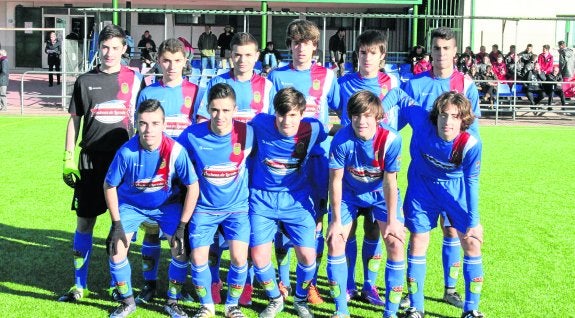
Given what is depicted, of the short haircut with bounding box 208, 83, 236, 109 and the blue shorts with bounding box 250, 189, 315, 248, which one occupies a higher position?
the short haircut with bounding box 208, 83, 236, 109

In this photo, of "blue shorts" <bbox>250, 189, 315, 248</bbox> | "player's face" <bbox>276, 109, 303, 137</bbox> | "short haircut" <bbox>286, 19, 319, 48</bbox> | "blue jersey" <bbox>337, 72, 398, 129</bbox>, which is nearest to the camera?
"player's face" <bbox>276, 109, 303, 137</bbox>

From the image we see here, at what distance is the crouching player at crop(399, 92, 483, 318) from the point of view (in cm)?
507

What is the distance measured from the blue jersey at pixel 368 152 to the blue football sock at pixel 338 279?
625 millimetres

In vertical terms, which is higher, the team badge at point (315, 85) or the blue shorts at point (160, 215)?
the team badge at point (315, 85)

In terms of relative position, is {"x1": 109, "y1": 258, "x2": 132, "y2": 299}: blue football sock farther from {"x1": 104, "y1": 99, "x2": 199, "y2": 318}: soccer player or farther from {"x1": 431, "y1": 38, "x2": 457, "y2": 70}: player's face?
{"x1": 431, "y1": 38, "x2": 457, "y2": 70}: player's face

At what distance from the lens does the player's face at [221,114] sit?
510 cm

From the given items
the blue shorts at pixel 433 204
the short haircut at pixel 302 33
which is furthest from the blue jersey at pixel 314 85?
the blue shorts at pixel 433 204

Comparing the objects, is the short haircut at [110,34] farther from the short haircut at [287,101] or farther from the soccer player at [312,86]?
the short haircut at [287,101]

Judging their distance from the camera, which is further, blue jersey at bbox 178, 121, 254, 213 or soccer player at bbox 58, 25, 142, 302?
soccer player at bbox 58, 25, 142, 302

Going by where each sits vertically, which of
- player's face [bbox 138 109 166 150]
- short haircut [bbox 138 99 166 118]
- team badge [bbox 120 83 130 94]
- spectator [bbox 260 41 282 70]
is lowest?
player's face [bbox 138 109 166 150]

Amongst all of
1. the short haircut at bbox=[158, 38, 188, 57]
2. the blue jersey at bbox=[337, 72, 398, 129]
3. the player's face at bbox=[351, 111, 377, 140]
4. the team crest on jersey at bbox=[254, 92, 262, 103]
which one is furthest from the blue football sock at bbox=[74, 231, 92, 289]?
the player's face at bbox=[351, 111, 377, 140]

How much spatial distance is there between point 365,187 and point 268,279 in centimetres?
94

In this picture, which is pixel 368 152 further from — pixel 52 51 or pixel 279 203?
pixel 52 51

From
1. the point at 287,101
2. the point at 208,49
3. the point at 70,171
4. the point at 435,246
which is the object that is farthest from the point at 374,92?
the point at 208,49
